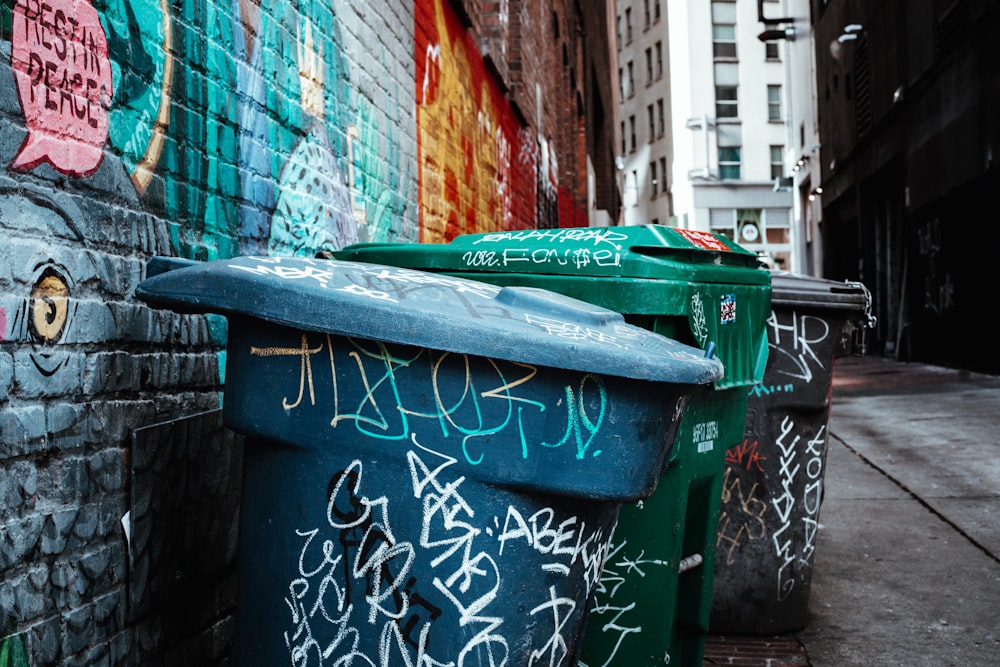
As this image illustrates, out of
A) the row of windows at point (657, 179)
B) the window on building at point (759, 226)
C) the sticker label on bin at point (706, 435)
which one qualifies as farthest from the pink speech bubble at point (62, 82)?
the row of windows at point (657, 179)

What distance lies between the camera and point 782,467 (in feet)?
12.6

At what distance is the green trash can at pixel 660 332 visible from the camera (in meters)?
2.76

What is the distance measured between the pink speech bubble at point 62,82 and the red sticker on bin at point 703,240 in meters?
1.57

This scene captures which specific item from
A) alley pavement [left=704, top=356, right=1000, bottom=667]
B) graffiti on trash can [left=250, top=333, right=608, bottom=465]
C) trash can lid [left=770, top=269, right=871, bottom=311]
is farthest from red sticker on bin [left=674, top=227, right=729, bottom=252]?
alley pavement [left=704, top=356, right=1000, bottom=667]

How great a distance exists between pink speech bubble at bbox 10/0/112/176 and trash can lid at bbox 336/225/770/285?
0.90 m

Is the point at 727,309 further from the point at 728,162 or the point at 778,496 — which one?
the point at 728,162

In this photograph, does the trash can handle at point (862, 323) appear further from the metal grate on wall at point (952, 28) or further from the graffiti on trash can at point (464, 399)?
the metal grate on wall at point (952, 28)

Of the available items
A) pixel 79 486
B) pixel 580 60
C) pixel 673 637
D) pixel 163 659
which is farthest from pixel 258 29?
pixel 580 60

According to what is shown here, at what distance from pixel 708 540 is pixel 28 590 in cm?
187

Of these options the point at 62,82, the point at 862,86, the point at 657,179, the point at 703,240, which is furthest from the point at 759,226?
the point at 62,82

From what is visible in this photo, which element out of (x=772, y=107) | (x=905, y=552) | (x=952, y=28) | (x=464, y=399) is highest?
(x=772, y=107)

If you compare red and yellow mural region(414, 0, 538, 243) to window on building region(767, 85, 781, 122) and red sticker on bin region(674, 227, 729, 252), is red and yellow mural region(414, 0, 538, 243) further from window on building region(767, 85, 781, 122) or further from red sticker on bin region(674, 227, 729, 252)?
window on building region(767, 85, 781, 122)

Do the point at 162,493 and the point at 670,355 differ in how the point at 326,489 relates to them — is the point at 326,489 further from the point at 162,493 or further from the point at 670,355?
the point at 162,493

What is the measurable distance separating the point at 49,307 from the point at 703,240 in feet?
5.94
